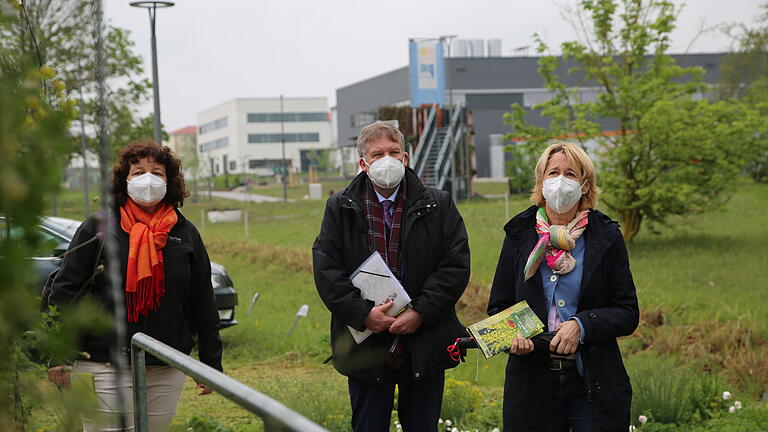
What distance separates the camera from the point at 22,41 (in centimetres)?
164

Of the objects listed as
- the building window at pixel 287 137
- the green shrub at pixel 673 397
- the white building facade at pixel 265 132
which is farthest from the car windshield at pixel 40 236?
the building window at pixel 287 137

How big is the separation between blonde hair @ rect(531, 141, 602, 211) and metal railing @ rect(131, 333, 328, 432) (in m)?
1.82

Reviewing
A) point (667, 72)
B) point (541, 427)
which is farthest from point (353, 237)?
point (667, 72)

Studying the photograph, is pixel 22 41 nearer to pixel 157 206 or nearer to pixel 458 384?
pixel 157 206

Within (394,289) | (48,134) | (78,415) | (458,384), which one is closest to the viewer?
(48,134)

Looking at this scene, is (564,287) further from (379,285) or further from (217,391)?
(217,391)

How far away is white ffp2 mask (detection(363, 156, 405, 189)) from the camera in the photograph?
13.9 feet

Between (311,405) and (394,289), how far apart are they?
193cm

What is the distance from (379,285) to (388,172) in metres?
0.52

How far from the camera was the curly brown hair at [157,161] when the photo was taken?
4.23m

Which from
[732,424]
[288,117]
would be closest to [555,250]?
[732,424]

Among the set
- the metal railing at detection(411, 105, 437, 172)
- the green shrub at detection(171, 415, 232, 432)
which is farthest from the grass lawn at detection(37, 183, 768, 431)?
the metal railing at detection(411, 105, 437, 172)

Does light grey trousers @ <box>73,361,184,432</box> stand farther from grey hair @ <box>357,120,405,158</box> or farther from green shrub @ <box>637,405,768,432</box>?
green shrub @ <box>637,405,768,432</box>

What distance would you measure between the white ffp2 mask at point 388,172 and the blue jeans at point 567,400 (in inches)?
44.0
